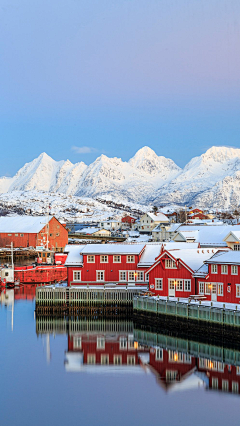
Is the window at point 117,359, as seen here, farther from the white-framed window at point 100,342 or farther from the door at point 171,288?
the door at point 171,288

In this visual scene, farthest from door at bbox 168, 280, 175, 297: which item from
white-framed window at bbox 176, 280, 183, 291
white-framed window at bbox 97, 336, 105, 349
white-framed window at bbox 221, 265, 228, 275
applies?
white-framed window at bbox 97, 336, 105, 349

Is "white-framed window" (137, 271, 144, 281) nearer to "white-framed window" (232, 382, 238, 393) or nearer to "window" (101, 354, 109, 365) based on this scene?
"window" (101, 354, 109, 365)

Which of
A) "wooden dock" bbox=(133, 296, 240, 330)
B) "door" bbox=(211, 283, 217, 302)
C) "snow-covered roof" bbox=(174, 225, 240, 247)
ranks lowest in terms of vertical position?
"wooden dock" bbox=(133, 296, 240, 330)

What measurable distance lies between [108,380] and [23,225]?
4057 inches

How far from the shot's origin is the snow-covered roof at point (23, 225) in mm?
128625

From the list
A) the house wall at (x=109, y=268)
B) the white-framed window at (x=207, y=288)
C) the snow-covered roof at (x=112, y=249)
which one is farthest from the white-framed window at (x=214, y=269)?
the snow-covered roof at (x=112, y=249)

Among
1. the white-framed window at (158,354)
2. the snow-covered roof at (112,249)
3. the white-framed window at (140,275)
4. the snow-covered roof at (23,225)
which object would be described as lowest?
the white-framed window at (158,354)

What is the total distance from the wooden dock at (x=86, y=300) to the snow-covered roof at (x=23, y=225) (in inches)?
2912

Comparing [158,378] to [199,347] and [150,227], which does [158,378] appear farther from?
[150,227]

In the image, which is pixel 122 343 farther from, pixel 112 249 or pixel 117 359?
pixel 112 249

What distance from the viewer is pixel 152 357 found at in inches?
1443

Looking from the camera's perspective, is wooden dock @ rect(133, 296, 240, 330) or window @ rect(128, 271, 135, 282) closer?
wooden dock @ rect(133, 296, 240, 330)

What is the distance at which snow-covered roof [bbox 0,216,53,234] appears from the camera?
12862 centimetres

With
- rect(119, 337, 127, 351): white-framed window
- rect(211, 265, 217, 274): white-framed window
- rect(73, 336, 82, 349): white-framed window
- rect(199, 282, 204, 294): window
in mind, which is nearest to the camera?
rect(119, 337, 127, 351): white-framed window
